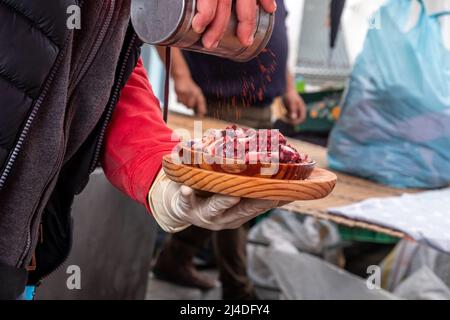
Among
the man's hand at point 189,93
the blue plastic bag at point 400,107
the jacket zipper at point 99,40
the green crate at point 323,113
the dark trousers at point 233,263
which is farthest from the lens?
the green crate at point 323,113

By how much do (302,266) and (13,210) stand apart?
1.46m

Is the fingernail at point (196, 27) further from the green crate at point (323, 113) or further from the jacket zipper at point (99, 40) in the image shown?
the green crate at point (323, 113)

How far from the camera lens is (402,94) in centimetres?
207

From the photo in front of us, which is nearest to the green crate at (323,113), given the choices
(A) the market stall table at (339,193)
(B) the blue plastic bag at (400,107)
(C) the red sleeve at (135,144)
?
(A) the market stall table at (339,193)

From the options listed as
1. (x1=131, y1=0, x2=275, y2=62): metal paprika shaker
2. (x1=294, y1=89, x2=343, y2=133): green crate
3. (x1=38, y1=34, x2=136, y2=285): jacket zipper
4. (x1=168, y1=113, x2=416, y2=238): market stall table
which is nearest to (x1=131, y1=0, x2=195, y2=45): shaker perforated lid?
(x1=131, y1=0, x2=275, y2=62): metal paprika shaker

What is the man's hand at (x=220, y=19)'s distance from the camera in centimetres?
73

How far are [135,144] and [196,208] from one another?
20 centimetres

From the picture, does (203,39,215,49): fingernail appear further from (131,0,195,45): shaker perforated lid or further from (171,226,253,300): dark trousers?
(171,226,253,300): dark trousers

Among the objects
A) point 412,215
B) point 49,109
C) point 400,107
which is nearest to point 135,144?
point 49,109

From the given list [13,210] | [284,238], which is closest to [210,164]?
[13,210]

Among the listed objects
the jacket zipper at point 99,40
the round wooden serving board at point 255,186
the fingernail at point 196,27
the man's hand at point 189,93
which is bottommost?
the man's hand at point 189,93

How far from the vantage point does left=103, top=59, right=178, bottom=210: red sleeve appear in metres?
0.94

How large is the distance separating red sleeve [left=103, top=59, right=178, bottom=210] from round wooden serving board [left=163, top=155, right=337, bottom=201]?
205 mm

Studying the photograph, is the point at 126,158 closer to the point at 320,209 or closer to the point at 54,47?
the point at 54,47
